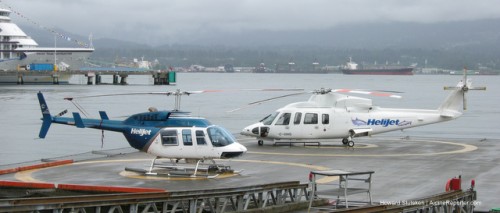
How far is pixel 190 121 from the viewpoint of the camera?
2445cm

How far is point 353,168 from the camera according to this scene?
86.1 feet

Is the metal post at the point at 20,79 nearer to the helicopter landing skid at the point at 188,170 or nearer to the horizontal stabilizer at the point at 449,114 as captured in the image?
the horizontal stabilizer at the point at 449,114

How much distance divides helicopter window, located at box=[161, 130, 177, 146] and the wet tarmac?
116 centimetres

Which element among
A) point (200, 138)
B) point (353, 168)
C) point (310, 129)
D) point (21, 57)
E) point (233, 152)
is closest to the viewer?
point (233, 152)

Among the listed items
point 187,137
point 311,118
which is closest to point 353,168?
point 187,137

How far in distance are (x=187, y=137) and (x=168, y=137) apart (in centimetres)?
61

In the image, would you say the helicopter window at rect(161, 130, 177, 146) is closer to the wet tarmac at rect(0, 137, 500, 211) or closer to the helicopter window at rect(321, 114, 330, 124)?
the wet tarmac at rect(0, 137, 500, 211)

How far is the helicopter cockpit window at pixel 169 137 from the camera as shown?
24.2 metres

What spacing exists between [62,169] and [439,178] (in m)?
11.7

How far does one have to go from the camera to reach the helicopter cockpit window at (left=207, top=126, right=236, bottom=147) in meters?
23.9

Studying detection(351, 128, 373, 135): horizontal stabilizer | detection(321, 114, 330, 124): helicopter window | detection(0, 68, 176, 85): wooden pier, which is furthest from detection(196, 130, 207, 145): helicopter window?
detection(0, 68, 176, 85): wooden pier

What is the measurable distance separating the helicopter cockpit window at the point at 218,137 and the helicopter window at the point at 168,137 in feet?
3.43

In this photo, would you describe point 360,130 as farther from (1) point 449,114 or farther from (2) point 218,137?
(2) point 218,137

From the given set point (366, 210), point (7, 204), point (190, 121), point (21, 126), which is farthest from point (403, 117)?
point (21, 126)
